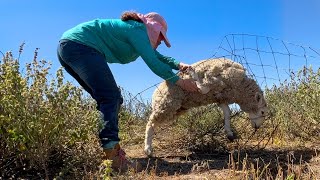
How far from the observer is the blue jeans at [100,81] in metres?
4.11

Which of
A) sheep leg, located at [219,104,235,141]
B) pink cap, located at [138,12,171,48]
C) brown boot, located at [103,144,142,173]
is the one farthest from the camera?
sheep leg, located at [219,104,235,141]

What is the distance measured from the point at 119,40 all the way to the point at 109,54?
0.58 ft

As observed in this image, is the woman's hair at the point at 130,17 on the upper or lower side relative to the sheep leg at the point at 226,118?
upper

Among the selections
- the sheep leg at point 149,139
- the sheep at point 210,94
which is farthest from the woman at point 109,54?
the sheep leg at point 149,139

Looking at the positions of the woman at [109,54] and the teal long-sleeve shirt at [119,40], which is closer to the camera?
the woman at [109,54]

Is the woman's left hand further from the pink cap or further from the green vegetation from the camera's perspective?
the green vegetation

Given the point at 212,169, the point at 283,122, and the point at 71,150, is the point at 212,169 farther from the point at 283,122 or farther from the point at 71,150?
the point at 283,122

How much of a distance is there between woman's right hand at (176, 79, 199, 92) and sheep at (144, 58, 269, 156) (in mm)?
76

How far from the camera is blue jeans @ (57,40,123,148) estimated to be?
411cm

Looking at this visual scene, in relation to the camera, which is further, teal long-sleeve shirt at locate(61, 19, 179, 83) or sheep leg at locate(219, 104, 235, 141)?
sheep leg at locate(219, 104, 235, 141)

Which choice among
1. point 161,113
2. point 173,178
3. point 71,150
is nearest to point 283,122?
point 161,113

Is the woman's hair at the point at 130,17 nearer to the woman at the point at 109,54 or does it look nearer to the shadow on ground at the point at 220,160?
the woman at the point at 109,54

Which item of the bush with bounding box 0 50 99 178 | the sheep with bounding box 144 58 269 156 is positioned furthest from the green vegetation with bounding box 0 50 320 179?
the sheep with bounding box 144 58 269 156

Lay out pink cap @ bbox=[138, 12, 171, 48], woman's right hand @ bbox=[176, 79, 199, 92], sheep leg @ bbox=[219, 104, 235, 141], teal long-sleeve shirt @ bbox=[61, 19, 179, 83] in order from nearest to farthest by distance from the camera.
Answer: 1. teal long-sleeve shirt @ bbox=[61, 19, 179, 83]
2. pink cap @ bbox=[138, 12, 171, 48]
3. woman's right hand @ bbox=[176, 79, 199, 92]
4. sheep leg @ bbox=[219, 104, 235, 141]
